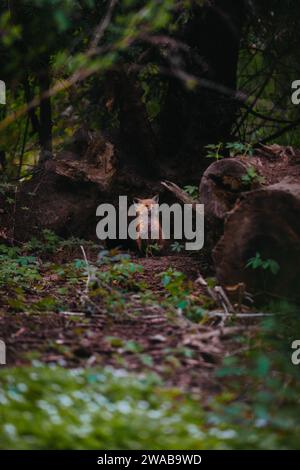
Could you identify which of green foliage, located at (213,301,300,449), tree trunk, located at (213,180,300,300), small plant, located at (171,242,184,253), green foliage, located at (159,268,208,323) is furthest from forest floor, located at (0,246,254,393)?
small plant, located at (171,242,184,253)

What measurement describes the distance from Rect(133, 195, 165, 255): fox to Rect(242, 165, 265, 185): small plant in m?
2.09

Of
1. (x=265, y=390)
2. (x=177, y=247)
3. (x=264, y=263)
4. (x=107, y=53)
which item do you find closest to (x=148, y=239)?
(x=177, y=247)

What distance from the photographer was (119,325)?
4.94 meters

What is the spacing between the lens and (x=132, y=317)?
16.7 feet

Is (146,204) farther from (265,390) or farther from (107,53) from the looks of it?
(265,390)

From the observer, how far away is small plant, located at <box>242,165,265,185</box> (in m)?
6.03

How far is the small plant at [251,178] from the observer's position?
19.8 feet

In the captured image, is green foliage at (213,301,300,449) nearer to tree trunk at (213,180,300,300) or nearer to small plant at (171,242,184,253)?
tree trunk at (213,180,300,300)

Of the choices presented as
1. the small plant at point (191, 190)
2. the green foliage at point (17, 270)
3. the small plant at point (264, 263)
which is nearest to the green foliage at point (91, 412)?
the small plant at point (264, 263)

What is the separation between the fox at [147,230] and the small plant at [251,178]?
209 centimetres

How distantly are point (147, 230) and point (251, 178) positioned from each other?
7.34 ft

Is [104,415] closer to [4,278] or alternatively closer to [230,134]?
[4,278]

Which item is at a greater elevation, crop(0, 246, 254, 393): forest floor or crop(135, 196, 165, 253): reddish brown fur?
crop(135, 196, 165, 253): reddish brown fur
